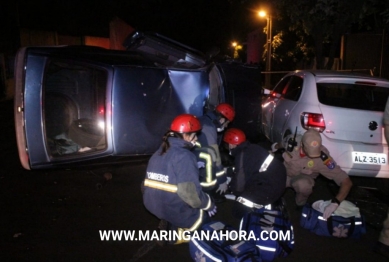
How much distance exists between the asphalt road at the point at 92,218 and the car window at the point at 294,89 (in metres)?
1.46

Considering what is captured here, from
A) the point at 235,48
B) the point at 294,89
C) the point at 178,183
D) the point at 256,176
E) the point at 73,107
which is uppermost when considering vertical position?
the point at 235,48

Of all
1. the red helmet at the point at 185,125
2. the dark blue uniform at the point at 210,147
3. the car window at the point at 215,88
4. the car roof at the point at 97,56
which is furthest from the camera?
the car window at the point at 215,88

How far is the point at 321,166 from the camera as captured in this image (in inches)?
180

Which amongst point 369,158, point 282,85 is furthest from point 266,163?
point 282,85

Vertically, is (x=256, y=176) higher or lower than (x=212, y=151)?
lower

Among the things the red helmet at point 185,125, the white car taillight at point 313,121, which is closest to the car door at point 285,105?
the white car taillight at point 313,121

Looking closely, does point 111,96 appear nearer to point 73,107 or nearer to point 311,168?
point 73,107

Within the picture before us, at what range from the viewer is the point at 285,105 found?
20.4ft

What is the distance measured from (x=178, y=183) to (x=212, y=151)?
1.35m

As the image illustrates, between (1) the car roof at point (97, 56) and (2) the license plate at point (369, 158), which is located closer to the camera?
(1) the car roof at point (97, 56)

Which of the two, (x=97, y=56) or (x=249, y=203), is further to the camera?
(x=97, y=56)

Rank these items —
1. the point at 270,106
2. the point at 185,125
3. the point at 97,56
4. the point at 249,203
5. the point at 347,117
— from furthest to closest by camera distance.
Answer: the point at 270,106, the point at 347,117, the point at 97,56, the point at 249,203, the point at 185,125

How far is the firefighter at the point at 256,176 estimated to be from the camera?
4.23m

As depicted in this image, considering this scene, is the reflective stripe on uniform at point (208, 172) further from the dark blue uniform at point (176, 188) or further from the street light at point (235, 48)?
the street light at point (235, 48)
